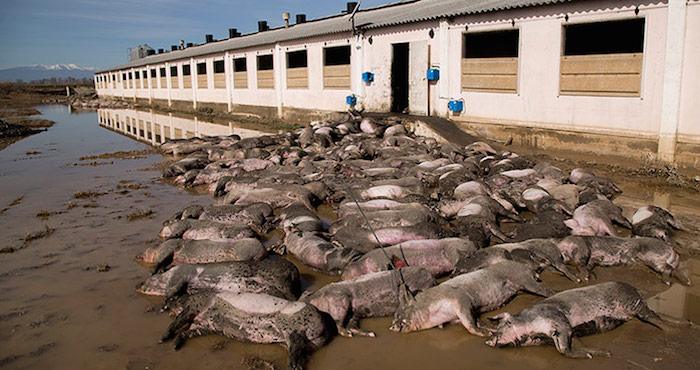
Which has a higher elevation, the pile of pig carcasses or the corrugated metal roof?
the corrugated metal roof

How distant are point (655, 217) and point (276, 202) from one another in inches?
238

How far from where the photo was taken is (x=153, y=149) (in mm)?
18625

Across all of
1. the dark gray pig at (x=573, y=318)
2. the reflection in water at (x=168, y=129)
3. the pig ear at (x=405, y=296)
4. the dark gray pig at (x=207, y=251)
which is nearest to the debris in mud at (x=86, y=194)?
the dark gray pig at (x=207, y=251)

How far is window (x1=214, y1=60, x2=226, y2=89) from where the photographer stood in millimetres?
31377

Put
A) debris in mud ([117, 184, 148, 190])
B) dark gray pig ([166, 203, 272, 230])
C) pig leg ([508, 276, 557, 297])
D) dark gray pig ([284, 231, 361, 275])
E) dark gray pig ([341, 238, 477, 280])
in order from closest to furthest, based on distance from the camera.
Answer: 1. pig leg ([508, 276, 557, 297])
2. dark gray pig ([341, 238, 477, 280])
3. dark gray pig ([284, 231, 361, 275])
4. dark gray pig ([166, 203, 272, 230])
5. debris in mud ([117, 184, 148, 190])

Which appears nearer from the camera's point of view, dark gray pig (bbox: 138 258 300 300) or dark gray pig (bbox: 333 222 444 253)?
dark gray pig (bbox: 138 258 300 300)

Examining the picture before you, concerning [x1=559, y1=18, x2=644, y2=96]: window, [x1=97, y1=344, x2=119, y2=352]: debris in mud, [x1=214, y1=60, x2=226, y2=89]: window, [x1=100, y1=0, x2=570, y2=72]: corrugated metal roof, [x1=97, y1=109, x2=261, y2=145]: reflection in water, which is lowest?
[x1=97, y1=344, x2=119, y2=352]: debris in mud

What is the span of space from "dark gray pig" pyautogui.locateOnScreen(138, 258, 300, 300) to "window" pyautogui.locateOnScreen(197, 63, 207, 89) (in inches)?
1180

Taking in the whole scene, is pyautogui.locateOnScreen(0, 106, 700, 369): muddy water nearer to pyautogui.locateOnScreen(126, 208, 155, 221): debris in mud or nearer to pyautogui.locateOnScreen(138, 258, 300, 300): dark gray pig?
pyautogui.locateOnScreen(126, 208, 155, 221): debris in mud

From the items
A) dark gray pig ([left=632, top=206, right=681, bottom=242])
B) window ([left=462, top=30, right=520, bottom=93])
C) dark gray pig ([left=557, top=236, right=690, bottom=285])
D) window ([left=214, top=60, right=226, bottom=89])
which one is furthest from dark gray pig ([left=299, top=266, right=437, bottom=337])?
window ([left=214, top=60, right=226, bottom=89])

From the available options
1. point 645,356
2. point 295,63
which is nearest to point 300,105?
point 295,63

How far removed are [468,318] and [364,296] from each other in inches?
42.2

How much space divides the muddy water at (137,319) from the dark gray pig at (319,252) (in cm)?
16

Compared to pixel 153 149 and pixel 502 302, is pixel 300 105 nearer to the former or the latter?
pixel 153 149
